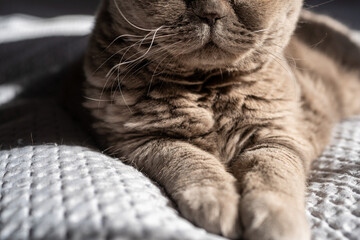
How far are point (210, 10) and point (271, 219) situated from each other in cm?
44

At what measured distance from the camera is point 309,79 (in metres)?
1.55

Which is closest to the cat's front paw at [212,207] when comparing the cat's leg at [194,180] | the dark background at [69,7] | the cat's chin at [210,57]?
the cat's leg at [194,180]

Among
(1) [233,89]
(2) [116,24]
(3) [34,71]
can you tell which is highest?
(2) [116,24]

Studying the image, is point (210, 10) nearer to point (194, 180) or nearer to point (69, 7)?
point (194, 180)

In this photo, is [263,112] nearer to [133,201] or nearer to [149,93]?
[149,93]

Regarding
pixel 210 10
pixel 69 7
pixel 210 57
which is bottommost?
pixel 69 7

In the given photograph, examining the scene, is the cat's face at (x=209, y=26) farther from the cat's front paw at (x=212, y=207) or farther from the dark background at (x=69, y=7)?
the dark background at (x=69, y=7)

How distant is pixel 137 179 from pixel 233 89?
13.9 inches

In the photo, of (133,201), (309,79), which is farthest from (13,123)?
(309,79)

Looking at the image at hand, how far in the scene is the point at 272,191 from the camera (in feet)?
2.68

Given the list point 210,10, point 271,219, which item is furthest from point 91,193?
point 210,10

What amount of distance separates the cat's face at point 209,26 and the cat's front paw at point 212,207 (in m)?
0.31

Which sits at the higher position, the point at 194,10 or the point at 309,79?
the point at 194,10

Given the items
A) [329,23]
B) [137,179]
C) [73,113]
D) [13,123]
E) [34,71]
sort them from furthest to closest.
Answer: [329,23]
[34,71]
[73,113]
[13,123]
[137,179]
